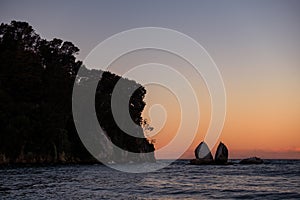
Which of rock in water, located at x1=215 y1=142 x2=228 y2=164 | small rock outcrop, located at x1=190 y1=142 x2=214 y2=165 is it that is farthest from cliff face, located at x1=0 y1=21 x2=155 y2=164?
rock in water, located at x1=215 y1=142 x2=228 y2=164

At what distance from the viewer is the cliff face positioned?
72.0 metres

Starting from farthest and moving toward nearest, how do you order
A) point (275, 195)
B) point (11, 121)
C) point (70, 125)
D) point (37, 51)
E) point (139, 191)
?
point (37, 51), point (70, 125), point (11, 121), point (139, 191), point (275, 195)

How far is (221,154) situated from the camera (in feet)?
266

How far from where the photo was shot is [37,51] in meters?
92.9

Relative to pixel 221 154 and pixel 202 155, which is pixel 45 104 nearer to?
pixel 202 155

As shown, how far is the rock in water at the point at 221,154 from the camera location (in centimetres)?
8024

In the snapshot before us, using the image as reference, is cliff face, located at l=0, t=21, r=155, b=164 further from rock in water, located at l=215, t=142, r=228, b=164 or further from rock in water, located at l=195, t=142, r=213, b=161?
rock in water, located at l=215, t=142, r=228, b=164

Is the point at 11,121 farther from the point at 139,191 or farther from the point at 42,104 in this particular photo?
the point at 139,191

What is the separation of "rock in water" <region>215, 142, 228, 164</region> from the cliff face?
880 inches

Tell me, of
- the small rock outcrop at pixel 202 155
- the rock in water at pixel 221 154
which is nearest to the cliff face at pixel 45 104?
the small rock outcrop at pixel 202 155

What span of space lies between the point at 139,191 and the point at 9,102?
52508 millimetres

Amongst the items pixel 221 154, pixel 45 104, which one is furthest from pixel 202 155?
pixel 45 104

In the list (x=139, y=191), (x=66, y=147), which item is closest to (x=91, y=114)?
(x=66, y=147)

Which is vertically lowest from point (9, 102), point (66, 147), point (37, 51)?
point (66, 147)
